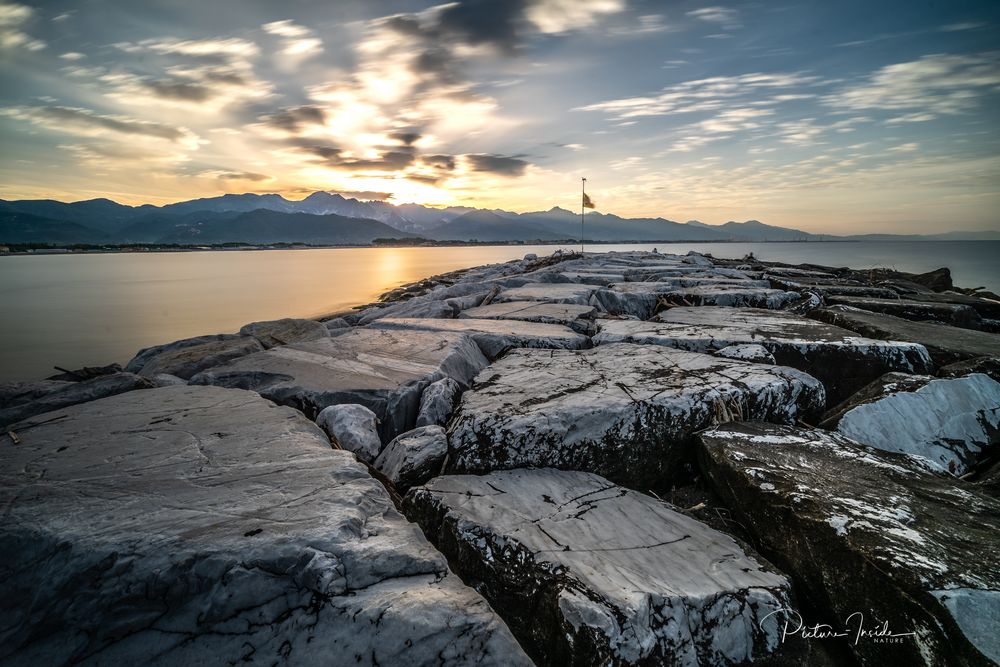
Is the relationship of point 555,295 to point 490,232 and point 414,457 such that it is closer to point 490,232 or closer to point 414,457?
point 414,457

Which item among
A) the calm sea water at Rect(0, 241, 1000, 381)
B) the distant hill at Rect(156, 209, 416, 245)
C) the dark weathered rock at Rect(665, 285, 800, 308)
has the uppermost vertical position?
the distant hill at Rect(156, 209, 416, 245)

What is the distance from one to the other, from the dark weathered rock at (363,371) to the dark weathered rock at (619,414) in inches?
19.3

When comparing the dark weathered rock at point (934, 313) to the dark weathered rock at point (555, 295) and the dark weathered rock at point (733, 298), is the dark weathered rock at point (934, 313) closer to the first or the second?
the dark weathered rock at point (733, 298)

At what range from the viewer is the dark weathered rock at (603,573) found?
3.18ft

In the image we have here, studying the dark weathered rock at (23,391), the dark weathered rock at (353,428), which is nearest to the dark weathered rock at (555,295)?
the dark weathered rock at (353,428)

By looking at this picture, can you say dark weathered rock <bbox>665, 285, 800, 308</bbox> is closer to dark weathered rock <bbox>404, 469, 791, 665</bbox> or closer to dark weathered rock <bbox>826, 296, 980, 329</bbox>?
dark weathered rock <bbox>826, 296, 980, 329</bbox>

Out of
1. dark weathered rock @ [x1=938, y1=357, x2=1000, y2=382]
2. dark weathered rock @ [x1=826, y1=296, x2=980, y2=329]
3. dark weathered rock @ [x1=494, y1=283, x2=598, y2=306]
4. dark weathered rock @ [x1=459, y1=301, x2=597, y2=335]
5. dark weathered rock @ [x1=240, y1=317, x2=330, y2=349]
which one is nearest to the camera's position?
dark weathered rock @ [x1=938, y1=357, x2=1000, y2=382]

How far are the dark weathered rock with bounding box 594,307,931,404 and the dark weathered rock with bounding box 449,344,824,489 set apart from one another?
0.36m

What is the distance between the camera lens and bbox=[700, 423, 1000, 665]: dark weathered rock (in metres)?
0.89

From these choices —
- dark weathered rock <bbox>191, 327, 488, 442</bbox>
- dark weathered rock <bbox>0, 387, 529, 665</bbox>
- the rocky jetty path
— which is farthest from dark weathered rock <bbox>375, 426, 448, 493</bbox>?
dark weathered rock <bbox>191, 327, 488, 442</bbox>

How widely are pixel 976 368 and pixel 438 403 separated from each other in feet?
8.81

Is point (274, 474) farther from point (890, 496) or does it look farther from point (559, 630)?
point (890, 496)

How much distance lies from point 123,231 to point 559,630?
19305cm

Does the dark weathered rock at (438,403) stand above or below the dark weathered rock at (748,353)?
below
